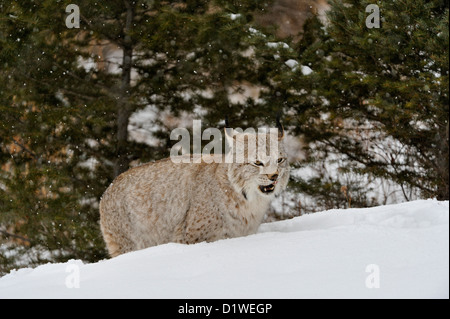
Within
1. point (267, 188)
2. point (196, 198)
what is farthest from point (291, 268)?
point (196, 198)

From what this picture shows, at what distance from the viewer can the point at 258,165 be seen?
13.3ft

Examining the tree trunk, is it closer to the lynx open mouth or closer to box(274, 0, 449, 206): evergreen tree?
box(274, 0, 449, 206): evergreen tree

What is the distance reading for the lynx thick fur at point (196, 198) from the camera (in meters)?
4.11

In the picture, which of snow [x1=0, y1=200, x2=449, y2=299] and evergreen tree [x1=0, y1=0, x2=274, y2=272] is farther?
evergreen tree [x1=0, y1=0, x2=274, y2=272]

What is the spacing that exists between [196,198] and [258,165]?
635 millimetres

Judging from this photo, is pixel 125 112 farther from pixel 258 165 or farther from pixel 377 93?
pixel 258 165

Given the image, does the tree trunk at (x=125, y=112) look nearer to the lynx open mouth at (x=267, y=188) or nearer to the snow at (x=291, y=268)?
the lynx open mouth at (x=267, y=188)

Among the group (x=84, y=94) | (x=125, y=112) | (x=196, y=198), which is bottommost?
(x=125, y=112)

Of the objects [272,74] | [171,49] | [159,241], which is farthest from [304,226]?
[171,49]

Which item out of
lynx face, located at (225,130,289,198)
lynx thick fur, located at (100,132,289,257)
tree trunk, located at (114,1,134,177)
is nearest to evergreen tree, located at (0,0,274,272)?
tree trunk, located at (114,1,134,177)

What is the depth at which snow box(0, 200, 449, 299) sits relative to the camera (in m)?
2.46

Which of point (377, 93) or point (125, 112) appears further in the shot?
point (125, 112)
